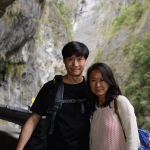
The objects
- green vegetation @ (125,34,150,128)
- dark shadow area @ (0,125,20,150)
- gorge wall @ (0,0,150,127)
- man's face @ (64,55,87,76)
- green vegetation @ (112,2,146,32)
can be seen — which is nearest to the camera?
man's face @ (64,55,87,76)

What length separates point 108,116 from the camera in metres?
1.98

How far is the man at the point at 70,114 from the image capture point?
7.14ft

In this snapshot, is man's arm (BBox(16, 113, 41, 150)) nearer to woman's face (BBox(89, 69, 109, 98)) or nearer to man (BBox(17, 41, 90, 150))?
man (BBox(17, 41, 90, 150))

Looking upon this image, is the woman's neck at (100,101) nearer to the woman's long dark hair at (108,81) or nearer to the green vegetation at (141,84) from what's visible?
the woman's long dark hair at (108,81)

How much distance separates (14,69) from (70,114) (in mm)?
13520

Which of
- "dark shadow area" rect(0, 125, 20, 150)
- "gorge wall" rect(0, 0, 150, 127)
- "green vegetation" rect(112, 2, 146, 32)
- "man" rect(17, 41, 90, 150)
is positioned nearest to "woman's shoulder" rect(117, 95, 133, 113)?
"man" rect(17, 41, 90, 150)

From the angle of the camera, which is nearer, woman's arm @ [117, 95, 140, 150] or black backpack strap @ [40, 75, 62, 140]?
woman's arm @ [117, 95, 140, 150]

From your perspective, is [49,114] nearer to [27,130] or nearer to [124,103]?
[27,130]

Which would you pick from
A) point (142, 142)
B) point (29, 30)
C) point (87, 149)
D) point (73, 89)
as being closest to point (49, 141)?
point (87, 149)

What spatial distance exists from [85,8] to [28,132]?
235 ft

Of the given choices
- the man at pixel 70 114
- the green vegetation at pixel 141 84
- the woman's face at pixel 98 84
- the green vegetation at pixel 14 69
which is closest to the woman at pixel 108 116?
the woman's face at pixel 98 84

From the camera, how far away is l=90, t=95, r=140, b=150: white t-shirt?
1837mm

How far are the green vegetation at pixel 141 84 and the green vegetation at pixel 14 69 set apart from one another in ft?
22.6

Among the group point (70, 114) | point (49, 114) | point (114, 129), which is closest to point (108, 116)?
point (114, 129)
